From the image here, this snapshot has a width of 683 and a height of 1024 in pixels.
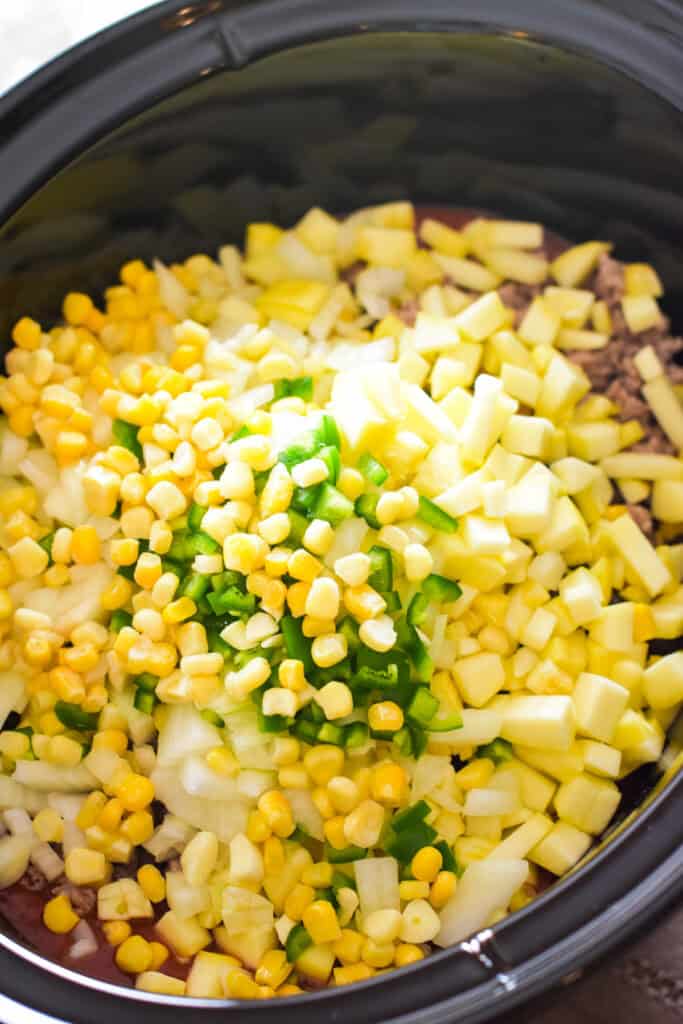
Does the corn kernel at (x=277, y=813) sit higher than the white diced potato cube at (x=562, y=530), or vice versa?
the white diced potato cube at (x=562, y=530)

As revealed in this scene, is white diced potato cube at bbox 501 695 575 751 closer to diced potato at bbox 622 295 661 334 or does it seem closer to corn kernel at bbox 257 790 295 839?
corn kernel at bbox 257 790 295 839

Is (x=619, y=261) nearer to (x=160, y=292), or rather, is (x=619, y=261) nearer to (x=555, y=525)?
(x=555, y=525)

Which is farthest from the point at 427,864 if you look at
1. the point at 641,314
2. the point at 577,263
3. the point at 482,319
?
the point at 577,263

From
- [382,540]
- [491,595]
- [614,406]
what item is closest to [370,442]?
[382,540]

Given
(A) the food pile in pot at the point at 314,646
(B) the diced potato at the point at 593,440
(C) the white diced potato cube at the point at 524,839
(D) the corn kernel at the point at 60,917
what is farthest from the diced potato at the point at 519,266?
(D) the corn kernel at the point at 60,917

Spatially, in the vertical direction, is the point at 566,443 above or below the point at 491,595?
above

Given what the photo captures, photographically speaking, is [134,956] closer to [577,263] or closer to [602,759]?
[602,759]

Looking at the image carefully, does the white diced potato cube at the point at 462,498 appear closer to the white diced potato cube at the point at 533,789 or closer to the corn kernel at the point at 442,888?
the white diced potato cube at the point at 533,789
